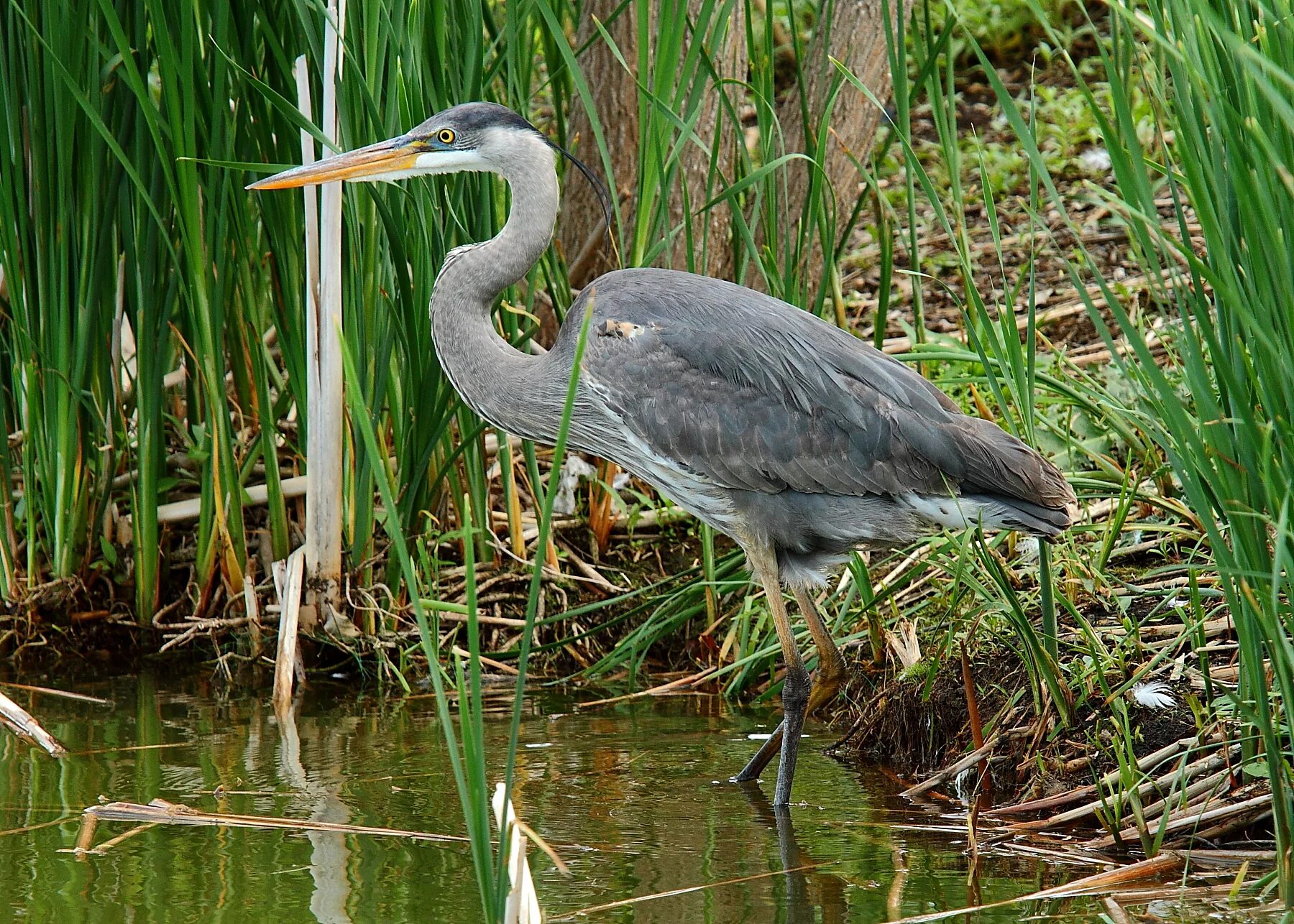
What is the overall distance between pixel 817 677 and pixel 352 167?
209cm

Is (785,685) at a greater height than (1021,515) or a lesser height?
lesser

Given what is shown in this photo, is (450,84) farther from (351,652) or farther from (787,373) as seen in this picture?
(351,652)

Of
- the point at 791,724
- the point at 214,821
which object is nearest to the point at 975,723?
the point at 791,724

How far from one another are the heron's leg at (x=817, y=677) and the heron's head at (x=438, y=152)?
155cm

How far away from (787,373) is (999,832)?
1.36 metres

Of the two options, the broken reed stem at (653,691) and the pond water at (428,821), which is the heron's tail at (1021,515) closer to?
the pond water at (428,821)

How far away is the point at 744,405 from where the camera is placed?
4133 millimetres

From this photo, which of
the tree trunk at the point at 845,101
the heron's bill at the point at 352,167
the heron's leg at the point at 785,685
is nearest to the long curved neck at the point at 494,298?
the heron's bill at the point at 352,167

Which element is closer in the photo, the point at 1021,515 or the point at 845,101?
the point at 1021,515

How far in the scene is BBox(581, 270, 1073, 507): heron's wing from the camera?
4.08m

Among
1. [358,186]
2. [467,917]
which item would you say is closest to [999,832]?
[467,917]

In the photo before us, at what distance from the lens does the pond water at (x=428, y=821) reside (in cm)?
321

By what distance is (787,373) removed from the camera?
163 inches

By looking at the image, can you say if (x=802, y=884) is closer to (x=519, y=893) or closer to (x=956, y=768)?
(x=956, y=768)
